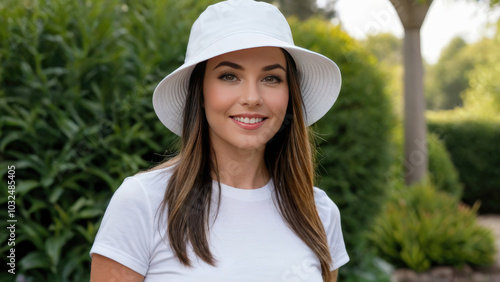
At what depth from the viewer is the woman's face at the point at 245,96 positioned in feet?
5.54

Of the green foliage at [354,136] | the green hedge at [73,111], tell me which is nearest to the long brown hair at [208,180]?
the green hedge at [73,111]

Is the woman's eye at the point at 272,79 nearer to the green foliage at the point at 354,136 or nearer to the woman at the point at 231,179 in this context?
the woman at the point at 231,179

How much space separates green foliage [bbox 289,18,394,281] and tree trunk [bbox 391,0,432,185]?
254cm

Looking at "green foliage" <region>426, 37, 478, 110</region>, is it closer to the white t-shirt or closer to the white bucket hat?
the white bucket hat

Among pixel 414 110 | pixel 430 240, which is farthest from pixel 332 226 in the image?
pixel 414 110

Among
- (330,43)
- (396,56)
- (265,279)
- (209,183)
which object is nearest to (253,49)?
(209,183)

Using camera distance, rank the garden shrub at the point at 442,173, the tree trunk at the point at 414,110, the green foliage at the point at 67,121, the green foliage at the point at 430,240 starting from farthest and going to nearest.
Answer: the garden shrub at the point at 442,173
the tree trunk at the point at 414,110
the green foliage at the point at 430,240
the green foliage at the point at 67,121

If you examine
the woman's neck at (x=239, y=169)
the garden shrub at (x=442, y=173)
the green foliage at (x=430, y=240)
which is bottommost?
the green foliage at (x=430, y=240)

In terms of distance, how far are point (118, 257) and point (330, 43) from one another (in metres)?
3.80

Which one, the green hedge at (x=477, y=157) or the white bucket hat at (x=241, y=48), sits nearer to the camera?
the white bucket hat at (x=241, y=48)

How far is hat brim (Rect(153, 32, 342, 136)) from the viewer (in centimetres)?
164

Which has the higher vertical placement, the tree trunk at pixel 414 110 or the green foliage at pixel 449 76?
the green foliage at pixel 449 76

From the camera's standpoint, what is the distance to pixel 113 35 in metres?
3.35

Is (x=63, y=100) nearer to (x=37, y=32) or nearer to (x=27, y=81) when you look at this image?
(x=27, y=81)
